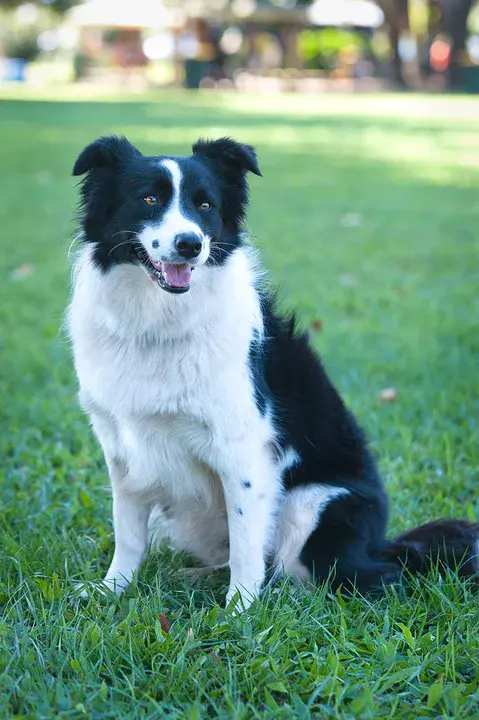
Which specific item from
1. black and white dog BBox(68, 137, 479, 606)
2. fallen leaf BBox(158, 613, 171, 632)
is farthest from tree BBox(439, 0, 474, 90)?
fallen leaf BBox(158, 613, 171, 632)

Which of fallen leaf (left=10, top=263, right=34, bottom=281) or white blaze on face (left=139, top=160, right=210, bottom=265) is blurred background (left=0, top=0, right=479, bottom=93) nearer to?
fallen leaf (left=10, top=263, right=34, bottom=281)

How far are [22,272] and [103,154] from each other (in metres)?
5.35

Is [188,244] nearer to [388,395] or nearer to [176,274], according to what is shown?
[176,274]

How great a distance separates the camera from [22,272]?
322 inches

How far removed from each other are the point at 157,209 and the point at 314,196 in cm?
989

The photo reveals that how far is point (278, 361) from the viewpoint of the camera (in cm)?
329

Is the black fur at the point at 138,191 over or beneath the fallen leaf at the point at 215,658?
over

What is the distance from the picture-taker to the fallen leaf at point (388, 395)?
5.38 meters

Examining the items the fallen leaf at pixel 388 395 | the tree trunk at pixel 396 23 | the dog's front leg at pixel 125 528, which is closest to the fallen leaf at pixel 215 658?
the dog's front leg at pixel 125 528

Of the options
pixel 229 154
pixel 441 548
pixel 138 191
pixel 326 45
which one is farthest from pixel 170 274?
pixel 326 45

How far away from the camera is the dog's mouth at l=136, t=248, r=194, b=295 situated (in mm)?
2939

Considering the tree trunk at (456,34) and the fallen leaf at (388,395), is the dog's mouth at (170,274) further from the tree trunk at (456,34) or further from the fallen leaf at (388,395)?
the tree trunk at (456,34)

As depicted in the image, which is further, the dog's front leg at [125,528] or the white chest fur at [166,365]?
the dog's front leg at [125,528]

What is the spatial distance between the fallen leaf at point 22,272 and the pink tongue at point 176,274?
5372 mm
